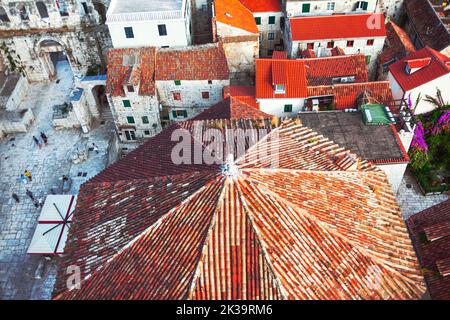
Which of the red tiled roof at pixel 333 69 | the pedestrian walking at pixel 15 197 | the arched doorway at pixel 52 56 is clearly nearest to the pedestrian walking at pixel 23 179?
the pedestrian walking at pixel 15 197

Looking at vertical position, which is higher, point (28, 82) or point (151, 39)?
point (28, 82)

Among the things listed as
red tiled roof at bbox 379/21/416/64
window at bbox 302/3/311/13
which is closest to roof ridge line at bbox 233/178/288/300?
red tiled roof at bbox 379/21/416/64

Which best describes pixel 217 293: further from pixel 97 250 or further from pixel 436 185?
pixel 436 185

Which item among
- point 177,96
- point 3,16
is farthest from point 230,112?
point 3,16

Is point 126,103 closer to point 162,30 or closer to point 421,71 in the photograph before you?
point 162,30

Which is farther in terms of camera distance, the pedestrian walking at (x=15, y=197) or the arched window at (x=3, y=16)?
the arched window at (x=3, y=16)

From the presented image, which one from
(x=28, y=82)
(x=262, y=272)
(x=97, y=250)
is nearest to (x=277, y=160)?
(x=262, y=272)

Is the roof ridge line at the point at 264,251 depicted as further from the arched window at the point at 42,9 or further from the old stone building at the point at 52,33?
the arched window at the point at 42,9
